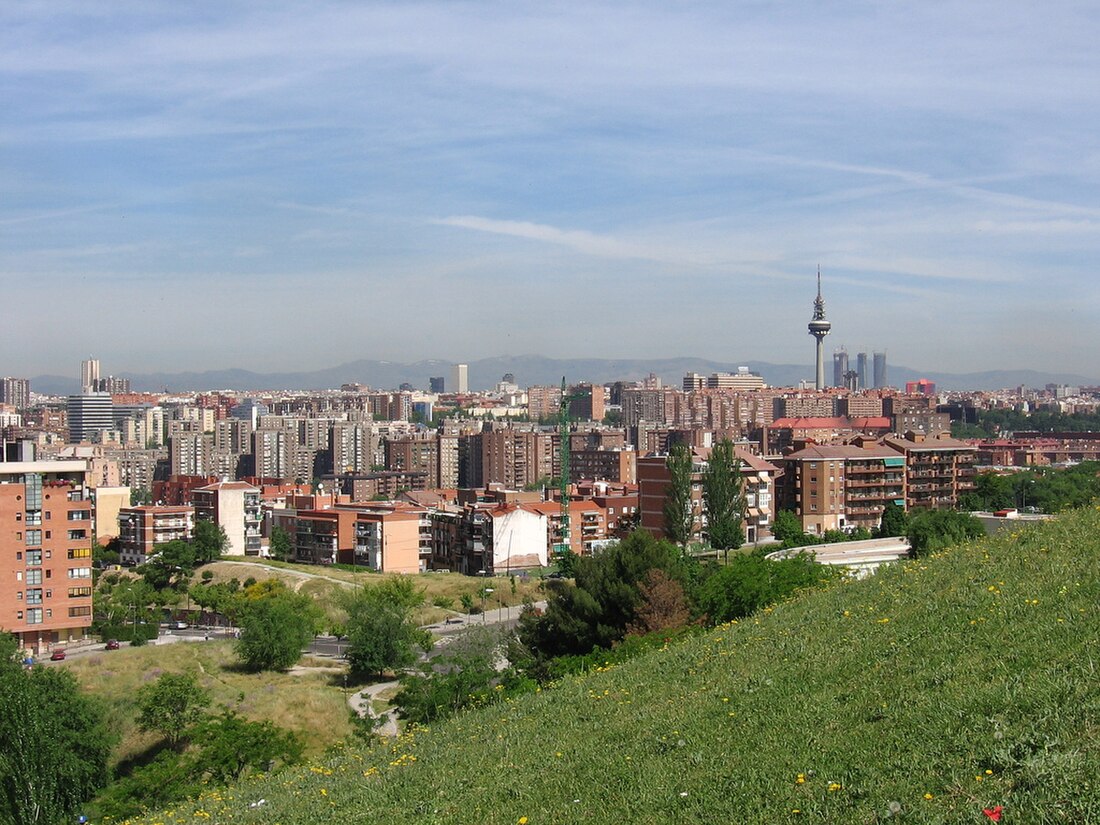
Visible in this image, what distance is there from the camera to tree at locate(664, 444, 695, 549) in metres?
35.2

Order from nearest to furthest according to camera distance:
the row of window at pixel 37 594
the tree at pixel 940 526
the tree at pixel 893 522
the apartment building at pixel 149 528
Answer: the tree at pixel 940 526, the row of window at pixel 37 594, the tree at pixel 893 522, the apartment building at pixel 149 528

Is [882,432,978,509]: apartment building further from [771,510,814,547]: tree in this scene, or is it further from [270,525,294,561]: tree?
[270,525,294,561]: tree

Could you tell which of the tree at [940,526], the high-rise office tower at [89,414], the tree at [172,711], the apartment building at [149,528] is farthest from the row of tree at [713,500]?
the high-rise office tower at [89,414]

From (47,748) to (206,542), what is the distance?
23.9 m

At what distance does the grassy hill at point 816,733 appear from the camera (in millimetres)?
4234

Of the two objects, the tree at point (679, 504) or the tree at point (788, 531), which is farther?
the tree at point (679, 504)

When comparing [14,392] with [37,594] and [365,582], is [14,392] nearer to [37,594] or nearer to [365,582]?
[365,582]

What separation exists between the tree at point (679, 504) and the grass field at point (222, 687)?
14.1 m

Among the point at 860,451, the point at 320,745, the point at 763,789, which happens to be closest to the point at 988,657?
the point at 763,789

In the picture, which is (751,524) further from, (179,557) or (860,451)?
(179,557)

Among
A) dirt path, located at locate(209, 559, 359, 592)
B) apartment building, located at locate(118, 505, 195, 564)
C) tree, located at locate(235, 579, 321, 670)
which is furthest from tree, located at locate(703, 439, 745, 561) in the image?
apartment building, located at locate(118, 505, 195, 564)

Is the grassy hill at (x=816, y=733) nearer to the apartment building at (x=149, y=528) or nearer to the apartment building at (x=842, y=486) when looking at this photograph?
the apartment building at (x=842, y=486)

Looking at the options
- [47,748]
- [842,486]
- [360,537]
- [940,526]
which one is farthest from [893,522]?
[47,748]

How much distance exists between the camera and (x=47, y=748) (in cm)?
1331
